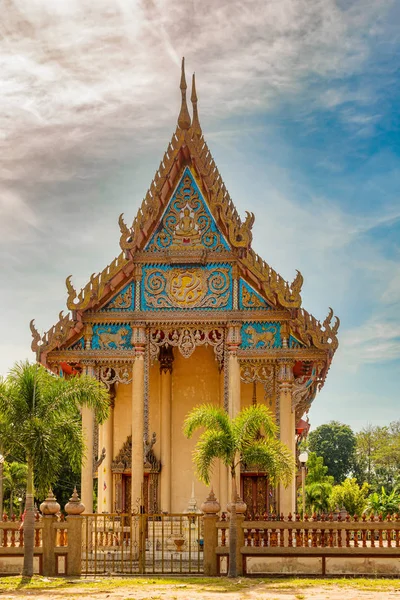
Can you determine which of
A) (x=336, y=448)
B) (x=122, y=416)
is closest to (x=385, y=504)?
(x=122, y=416)

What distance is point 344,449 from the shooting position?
78500 mm

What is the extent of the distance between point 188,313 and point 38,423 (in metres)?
6.14

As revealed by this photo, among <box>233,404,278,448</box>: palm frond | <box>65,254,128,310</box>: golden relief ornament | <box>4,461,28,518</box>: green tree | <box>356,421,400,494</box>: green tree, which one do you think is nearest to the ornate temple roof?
<box>65,254,128,310</box>: golden relief ornament

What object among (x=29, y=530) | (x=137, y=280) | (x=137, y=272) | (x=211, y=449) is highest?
(x=137, y=272)

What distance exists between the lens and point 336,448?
78625mm

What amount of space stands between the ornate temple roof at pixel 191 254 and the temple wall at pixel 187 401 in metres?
3.63

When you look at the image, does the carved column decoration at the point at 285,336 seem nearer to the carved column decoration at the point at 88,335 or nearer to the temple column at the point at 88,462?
the carved column decoration at the point at 88,335

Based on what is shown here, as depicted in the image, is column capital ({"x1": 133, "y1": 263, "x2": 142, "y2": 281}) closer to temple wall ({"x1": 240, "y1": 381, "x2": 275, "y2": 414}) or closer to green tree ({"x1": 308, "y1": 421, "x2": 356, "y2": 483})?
temple wall ({"x1": 240, "y1": 381, "x2": 275, "y2": 414})

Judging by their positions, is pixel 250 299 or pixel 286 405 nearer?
pixel 286 405

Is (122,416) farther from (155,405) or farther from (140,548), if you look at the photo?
(140,548)

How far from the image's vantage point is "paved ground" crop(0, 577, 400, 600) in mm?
14117

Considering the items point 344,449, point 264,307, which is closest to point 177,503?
point 264,307

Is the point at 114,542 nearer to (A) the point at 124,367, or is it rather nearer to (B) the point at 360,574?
(A) the point at 124,367

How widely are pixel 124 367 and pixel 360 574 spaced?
7636mm
